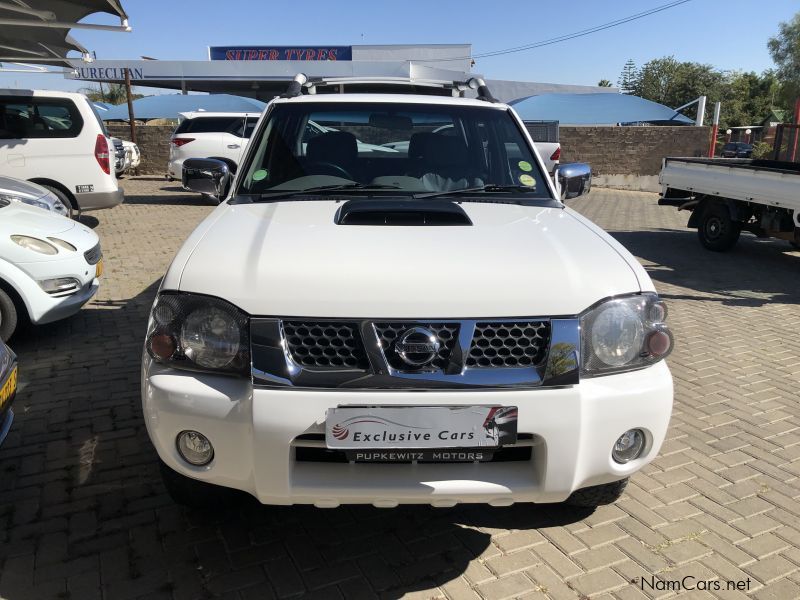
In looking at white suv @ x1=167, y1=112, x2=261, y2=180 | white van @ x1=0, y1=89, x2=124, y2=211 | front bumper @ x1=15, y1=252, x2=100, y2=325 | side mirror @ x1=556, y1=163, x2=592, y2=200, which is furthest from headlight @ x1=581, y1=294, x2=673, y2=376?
white suv @ x1=167, y1=112, x2=261, y2=180

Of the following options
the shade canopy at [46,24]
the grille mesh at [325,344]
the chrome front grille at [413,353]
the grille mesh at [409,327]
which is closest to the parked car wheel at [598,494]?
the chrome front grille at [413,353]

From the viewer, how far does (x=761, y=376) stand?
4.81 metres

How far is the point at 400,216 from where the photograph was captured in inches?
112

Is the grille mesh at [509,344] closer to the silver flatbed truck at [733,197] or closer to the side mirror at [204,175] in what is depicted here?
the side mirror at [204,175]

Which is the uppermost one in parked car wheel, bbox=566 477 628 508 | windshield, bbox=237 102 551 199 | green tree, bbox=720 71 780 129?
green tree, bbox=720 71 780 129

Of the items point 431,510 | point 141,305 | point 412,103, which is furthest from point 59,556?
point 141,305

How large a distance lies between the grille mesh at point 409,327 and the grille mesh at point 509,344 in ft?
0.25

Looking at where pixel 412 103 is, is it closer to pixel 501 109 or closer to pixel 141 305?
pixel 501 109

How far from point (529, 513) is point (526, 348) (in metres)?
1.13

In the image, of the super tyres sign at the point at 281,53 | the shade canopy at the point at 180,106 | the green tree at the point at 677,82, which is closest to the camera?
the shade canopy at the point at 180,106

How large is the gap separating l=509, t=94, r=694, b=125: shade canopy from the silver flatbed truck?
1210cm

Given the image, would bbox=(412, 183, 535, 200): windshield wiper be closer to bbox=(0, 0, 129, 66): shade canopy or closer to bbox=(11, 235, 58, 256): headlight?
bbox=(11, 235, 58, 256): headlight

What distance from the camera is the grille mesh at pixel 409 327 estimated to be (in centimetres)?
217

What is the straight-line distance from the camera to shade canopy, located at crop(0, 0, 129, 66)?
9602 millimetres
